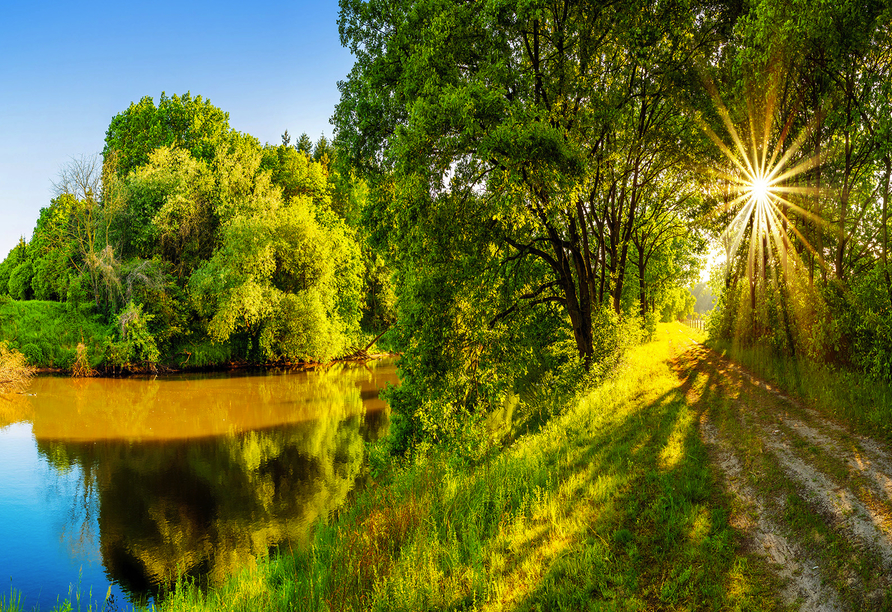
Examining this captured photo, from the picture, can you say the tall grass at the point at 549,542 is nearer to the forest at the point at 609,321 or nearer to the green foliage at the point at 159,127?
the forest at the point at 609,321

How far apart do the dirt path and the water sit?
31.9ft

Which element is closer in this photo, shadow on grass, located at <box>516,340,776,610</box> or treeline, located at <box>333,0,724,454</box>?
shadow on grass, located at <box>516,340,776,610</box>

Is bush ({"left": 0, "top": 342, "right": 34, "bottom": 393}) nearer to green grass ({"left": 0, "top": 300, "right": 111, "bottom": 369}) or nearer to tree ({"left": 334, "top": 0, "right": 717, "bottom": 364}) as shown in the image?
green grass ({"left": 0, "top": 300, "right": 111, "bottom": 369})

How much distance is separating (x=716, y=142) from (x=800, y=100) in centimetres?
278

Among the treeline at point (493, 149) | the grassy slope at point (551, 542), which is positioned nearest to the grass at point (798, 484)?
the grassy slope at point (551, 542)

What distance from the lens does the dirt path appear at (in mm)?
4492

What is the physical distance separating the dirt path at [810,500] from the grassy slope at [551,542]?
0.26 metres

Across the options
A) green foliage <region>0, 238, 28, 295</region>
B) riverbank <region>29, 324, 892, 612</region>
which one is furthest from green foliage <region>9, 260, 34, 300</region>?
riverbank <region>29, 324, 892, 612</region>

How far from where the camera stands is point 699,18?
50.5ft

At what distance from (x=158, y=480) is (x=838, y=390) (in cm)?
1846

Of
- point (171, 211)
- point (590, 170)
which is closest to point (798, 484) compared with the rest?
point (590, 170)

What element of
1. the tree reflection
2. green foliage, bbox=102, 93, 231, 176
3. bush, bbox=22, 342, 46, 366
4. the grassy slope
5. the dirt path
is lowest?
the tree reflection

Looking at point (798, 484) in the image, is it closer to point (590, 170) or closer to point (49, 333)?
point (590, 170)

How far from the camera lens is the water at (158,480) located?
11023mm
